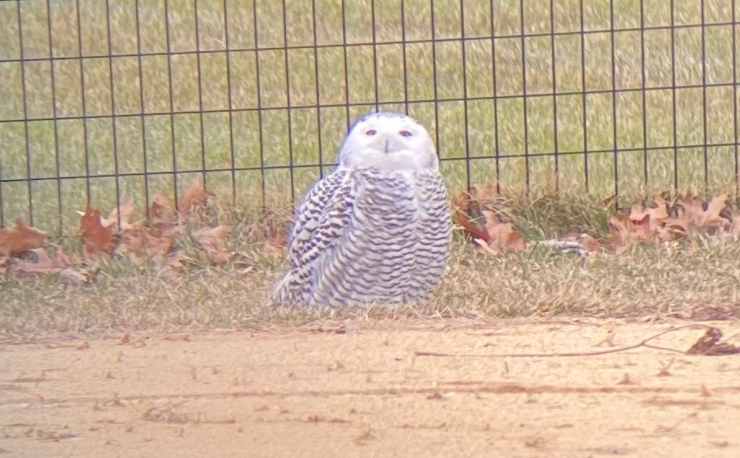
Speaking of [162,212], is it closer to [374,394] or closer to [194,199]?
[194,199]

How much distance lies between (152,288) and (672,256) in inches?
84.6

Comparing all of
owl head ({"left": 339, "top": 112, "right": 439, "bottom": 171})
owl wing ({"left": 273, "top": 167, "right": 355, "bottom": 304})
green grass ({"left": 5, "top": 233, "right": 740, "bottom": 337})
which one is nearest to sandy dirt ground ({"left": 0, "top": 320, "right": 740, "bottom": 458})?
green grass ({"left": 5, "top": 233, "right": 740, "bottom": 337})

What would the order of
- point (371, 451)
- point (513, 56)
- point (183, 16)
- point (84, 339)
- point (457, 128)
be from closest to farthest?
1. point (371, 451)
2. point (84, 339)
3. point (457, 128)
4. point (513, 56)
5. point (183, 16)

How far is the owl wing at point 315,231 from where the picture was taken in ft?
21.4

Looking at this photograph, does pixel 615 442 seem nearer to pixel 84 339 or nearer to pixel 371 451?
pixel 371 451

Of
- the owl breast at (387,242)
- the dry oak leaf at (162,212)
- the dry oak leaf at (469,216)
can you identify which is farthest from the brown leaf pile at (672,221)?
the dry oak leaf at (162,212)

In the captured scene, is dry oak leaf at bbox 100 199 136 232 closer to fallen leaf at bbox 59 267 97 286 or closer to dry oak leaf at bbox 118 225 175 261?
dry oak leaf at bbox 118 225 175 261

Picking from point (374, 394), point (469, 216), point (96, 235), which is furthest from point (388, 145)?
point (96, 235)

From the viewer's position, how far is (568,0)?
43.7ft

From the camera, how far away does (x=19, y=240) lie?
325 inches

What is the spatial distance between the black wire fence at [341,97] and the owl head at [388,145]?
73.0 inches

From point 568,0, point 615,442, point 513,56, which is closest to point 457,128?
point 513,56

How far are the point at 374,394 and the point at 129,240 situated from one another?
3.23 meters

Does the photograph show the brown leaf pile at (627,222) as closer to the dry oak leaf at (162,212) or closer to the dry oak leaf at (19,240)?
the dry oak leaf at (162,212)
